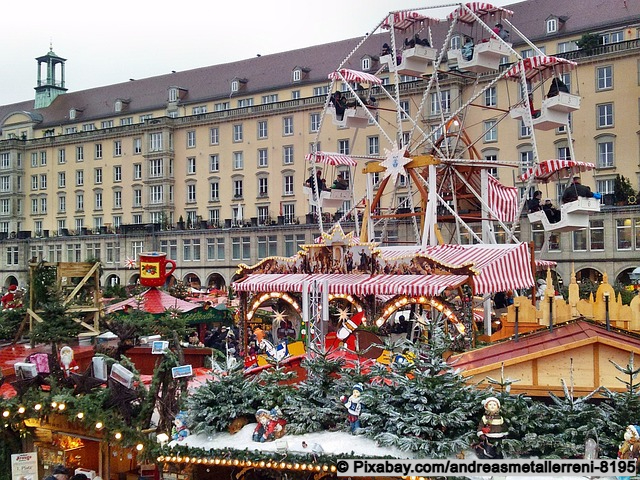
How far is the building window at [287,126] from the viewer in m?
58.1

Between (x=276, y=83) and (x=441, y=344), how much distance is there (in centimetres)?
5243

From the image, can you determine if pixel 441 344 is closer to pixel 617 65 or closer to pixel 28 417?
pixel 28 417

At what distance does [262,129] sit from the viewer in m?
59.7

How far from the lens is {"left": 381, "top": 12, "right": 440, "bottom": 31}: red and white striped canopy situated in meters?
25.6

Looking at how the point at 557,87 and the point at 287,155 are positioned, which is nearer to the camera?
the point at 557,87

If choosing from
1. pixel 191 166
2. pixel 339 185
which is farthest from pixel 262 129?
pixel 339 185

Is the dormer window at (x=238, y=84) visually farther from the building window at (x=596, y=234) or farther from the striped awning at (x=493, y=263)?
the striped awning at (x=493, y=263)

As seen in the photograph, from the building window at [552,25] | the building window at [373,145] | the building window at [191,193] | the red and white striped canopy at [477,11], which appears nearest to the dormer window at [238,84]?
the building window at [191,193]

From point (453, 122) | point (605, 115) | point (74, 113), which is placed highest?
point (74, 113)

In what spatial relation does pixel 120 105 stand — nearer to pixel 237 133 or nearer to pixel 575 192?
pixel 237 133

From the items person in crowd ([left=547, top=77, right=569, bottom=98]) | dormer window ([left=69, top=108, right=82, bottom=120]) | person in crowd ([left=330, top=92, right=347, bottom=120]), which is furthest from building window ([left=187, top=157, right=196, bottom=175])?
person in crowd ([left=547, top=77, right=569, bottom=98])

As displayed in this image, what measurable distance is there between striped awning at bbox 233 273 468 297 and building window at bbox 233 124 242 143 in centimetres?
3958

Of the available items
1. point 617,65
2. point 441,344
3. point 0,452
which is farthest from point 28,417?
point 617,65

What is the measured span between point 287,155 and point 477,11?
3469 cm
